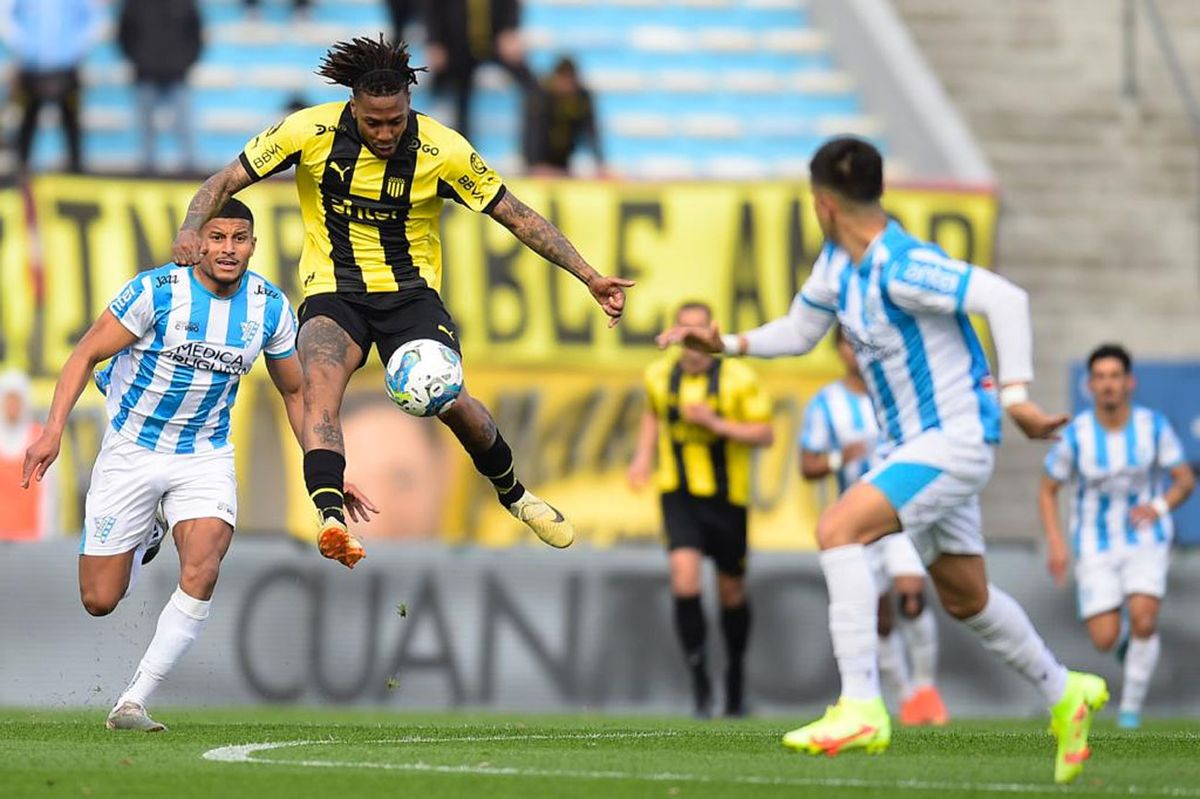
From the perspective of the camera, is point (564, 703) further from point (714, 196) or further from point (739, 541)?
point (714, 196)

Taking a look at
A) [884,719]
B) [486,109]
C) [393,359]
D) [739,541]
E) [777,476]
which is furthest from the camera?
[486,109]

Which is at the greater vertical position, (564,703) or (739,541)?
(739,541)

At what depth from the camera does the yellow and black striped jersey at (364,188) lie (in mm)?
9320

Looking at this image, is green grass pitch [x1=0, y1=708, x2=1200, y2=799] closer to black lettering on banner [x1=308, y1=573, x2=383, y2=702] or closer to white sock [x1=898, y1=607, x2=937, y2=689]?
white sock [x1=898, y1=607, x2=937, y2=689]

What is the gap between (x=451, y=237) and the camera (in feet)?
54.3

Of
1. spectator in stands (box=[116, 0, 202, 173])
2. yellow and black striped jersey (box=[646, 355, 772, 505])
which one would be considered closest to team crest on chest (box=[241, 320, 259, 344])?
yellow and black striped jersey (box=[646, 355, 772, 505])

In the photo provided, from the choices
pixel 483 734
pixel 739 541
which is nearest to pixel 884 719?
pixel 483 734

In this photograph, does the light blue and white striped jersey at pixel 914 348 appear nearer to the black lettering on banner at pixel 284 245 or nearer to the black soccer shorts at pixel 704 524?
the black soccer shorts at pixel 704 524

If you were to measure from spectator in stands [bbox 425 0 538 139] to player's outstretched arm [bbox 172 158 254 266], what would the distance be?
29.8ft

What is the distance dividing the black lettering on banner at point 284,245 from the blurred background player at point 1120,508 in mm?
5546

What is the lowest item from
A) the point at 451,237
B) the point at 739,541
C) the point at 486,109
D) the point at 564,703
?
the point at 564,703

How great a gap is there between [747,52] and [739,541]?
25.6ft

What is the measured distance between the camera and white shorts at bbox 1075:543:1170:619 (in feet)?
44.2

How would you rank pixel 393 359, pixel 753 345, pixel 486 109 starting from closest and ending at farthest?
pixel 753 345
pixel 393 359
pixel 486 109
